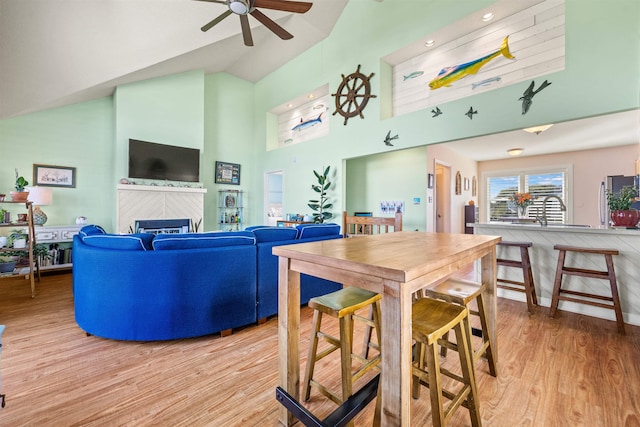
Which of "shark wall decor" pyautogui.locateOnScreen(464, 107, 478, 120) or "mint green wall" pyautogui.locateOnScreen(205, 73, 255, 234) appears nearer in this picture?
"shark wall decor" pyautogui.locateOnScreen(464, 107, 478, 120)

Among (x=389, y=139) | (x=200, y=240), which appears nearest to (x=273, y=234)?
(x=200, y=240)

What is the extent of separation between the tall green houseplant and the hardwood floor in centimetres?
291

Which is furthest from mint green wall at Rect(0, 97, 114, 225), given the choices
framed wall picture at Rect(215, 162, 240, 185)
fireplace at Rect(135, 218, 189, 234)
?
framed wall picture at Rect(215, 162, 240, 185)

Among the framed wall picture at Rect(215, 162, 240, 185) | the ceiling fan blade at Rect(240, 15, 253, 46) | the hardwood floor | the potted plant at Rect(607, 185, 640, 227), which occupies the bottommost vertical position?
the hardwood floor

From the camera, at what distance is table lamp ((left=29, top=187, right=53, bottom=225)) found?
366 centimetres

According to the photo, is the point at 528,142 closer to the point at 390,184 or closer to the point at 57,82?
the point at 390,184

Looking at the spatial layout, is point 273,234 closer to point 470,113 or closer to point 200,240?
point 200,240

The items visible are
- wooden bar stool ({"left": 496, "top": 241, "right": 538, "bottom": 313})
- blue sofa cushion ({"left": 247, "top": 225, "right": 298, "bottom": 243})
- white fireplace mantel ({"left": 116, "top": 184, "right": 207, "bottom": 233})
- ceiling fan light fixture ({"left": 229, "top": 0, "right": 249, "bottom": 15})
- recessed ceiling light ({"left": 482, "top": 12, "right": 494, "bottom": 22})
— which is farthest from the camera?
white fireplace mantel ({"left": 116, "top": 184, "right": 207, "bottom": 233})

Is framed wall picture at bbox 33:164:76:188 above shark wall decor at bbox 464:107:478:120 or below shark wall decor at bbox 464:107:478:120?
below

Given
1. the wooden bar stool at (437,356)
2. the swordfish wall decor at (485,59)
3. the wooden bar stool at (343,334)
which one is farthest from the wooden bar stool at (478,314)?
the swordfish wall decor at (485,59)

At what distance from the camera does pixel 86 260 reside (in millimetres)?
2023

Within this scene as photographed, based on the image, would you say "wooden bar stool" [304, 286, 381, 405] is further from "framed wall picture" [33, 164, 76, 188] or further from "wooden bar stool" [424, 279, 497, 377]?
"framed wall picture" [33, 164, 76, 188]

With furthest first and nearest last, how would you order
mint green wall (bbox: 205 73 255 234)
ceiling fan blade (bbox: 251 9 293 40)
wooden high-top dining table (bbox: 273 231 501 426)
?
mint green wall (bbox: 205 73 255 234), ceiling fan blade (bbox: 251 9 293 40), wooden high-top dining table (bbox: 273 231 501 426)

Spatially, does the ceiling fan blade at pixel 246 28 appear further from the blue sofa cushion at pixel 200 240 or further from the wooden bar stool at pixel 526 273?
the wooden bar stool at pixel 526 273
